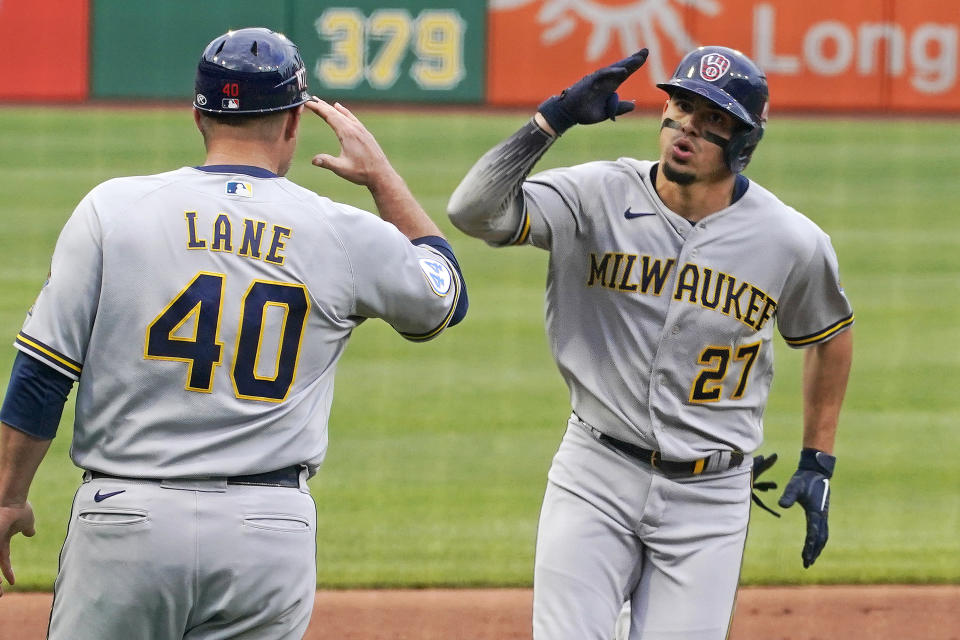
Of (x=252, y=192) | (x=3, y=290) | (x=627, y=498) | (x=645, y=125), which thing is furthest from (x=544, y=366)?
(x=645, y=125)

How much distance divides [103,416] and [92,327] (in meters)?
0.18

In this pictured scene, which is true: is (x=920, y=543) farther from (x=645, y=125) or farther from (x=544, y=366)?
(x=645, y=125)

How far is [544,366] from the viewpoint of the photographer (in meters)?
9.58

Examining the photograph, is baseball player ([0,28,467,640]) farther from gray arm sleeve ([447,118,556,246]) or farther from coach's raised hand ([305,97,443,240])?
gray arm sleeve ([447,118,556,246])

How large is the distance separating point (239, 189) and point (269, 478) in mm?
583

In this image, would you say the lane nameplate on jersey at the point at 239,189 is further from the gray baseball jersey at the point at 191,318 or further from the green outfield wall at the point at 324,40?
the green outfield wall at the point at 324,40

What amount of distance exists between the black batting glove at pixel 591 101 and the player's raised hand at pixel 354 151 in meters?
0.55

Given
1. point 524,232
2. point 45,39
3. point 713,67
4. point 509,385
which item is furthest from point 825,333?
point 45,39

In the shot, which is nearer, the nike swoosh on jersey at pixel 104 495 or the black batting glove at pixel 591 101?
the nike swoosh on jersey at pixel 104 495

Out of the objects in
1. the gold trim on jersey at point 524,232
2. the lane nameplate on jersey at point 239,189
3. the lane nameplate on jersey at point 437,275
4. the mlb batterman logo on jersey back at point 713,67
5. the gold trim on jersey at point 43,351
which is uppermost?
the mlb batterman logo on jersey back at point 713,67

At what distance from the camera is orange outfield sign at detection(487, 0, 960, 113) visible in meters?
17.2

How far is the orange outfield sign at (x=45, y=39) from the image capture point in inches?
656

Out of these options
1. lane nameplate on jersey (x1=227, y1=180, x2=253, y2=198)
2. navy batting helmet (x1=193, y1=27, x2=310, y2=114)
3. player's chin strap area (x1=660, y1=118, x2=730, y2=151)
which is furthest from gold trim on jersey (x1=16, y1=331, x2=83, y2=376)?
player's chin strap area (x1=660, y1=118, x2=730, y2=151)

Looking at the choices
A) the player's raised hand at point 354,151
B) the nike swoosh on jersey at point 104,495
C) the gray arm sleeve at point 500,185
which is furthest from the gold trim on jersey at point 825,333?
the nike swoosh on jersey at point 104,495
